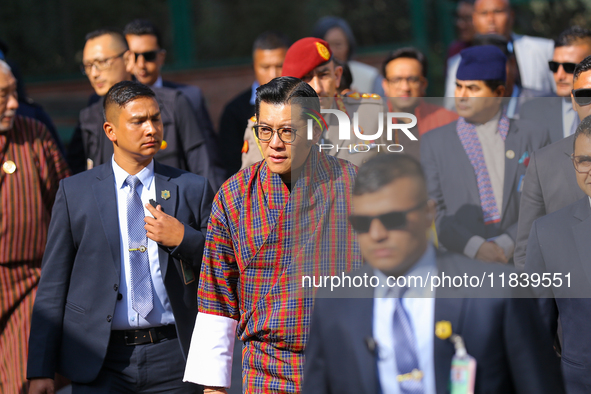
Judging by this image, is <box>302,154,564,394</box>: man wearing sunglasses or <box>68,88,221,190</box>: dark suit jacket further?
<box>68,88,221,190</box>: dark suit jacket

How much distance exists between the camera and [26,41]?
11.1 metres

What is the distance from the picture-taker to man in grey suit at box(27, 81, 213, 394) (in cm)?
338

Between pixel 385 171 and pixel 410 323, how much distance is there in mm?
445

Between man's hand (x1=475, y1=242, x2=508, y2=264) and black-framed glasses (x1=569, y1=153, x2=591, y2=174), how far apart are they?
0.45 m

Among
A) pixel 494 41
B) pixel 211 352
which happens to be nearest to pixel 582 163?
pixel 211 352

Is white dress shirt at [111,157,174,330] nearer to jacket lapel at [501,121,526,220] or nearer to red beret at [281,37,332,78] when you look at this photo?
red beret at [281,37,332,78]

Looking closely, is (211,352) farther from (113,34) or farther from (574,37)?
(574,37)

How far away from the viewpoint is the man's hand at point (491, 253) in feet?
7.63

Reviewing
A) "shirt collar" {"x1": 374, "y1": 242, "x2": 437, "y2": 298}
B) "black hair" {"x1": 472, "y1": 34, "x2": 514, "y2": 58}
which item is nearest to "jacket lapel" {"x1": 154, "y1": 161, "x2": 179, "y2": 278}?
"shirt collar" {"x1": 374, "y1": 242, "x2": 437, "y2": 298}

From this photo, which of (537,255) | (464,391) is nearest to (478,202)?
(537,255)

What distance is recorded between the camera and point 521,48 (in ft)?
21.6

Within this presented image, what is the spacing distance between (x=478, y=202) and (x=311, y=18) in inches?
348

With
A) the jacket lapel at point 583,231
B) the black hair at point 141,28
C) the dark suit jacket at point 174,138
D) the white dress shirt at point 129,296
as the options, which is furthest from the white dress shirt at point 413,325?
the black hair at point 141,28

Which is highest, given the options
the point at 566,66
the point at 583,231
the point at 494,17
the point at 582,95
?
the point at 494,17
